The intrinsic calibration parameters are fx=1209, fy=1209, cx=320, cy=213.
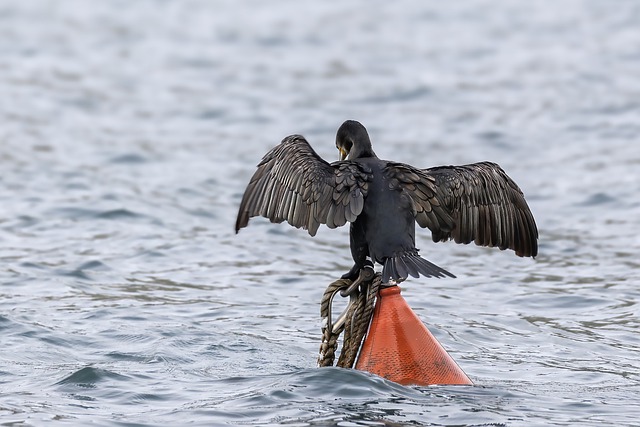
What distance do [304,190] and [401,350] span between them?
1.06 metres

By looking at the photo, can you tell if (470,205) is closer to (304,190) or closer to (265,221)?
(304,190)

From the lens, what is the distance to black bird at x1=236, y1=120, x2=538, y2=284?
663cm

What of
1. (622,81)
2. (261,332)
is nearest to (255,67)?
(622,81)

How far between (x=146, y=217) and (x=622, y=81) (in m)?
9.24

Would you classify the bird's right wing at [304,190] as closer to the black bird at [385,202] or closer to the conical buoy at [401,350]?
the black bird at [385,202]

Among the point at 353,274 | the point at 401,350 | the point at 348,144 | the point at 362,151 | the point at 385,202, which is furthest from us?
the point at 348,144

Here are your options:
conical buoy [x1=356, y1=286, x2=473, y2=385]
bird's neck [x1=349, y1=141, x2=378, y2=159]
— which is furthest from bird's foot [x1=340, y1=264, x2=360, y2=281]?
bird's neck [x1=349, y1=141, x2=378, y2=159]

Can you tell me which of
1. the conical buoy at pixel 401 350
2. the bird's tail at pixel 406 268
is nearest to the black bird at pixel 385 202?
the bird's tail at pixel 406 268

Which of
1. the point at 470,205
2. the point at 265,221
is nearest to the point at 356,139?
the point at 470,205

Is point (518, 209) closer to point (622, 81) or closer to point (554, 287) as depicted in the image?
point (554, 287)

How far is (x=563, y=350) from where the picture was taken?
26.5 feet

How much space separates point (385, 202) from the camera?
21.9 ft

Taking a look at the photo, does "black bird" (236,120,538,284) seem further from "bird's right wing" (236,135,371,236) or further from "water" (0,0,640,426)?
"water" (0,0,640,426)

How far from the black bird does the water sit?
0.75 m
